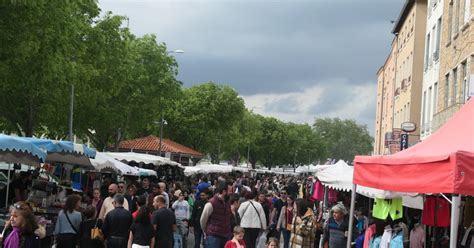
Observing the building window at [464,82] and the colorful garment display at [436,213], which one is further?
the building window at [464,82]

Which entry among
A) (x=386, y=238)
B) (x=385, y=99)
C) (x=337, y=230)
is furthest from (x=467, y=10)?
(x=385, y=99)

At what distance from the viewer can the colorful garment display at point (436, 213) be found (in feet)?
35.0

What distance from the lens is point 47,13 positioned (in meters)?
19.0

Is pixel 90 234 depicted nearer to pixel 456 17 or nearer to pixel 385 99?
pixel 456 17

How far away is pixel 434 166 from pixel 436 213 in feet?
12.7

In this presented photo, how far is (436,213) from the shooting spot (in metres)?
10.7

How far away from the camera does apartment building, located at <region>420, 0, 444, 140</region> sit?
3219cm

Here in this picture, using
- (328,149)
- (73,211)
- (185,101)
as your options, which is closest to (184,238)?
(73,211)

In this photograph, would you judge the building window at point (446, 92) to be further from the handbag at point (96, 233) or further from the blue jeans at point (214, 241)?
the handbag at point (96, 233)

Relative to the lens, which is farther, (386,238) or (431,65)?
(431,65)

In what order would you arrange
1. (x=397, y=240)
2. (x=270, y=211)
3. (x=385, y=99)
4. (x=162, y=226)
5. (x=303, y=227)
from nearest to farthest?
(x=397, y=240) → (x=162, y=226) → (x=303, y=227) → (x=270, y=211) → (x=385, y=99)

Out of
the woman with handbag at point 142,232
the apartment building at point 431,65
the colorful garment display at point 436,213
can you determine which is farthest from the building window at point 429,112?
the woman with handbag at point 142,232

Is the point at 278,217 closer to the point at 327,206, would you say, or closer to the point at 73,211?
the point at 327,206

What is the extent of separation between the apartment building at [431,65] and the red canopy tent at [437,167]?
2228 centimetres
